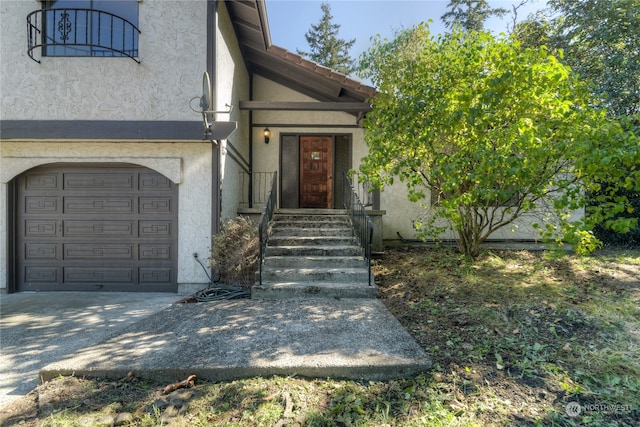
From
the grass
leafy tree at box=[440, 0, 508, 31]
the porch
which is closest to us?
the grass

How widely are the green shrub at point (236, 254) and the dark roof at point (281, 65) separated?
12.7 ft

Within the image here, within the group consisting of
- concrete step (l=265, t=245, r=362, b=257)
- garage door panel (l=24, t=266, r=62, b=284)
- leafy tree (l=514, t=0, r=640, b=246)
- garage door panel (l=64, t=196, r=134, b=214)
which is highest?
leafy tree (l=514, t=0, r=640, b=246)

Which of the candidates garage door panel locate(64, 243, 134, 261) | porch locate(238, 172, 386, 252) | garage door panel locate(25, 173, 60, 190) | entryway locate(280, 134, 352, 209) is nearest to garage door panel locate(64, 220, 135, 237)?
garage door panel locate(64, 243, 134, 261)

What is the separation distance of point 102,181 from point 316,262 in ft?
14.1

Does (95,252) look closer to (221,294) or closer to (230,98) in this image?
(221,294)

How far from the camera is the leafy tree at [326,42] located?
22.1 metres

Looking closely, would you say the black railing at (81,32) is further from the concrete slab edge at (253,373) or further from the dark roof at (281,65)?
the concrete slab edge at (253,373)

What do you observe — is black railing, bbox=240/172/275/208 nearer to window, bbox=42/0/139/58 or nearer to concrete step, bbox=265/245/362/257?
concrete step, bbox=265/245/362/257

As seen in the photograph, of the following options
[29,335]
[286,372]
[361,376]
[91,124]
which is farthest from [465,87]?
[29,335]

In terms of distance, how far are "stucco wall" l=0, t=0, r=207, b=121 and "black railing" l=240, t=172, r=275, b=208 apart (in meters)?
2.73

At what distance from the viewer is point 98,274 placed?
17.9 feet

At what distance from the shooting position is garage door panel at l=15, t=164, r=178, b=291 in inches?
215

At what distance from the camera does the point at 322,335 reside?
3135 millimetres

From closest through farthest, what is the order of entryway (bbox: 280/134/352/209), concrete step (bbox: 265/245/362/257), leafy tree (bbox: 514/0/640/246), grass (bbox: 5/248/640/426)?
grass (bbox: 5/248/640/426), concrete step (bbox: 265/245/362/257), leafy tree (bbox: 514/0/640/246), entryway (bbox: 280/134/352/209)
